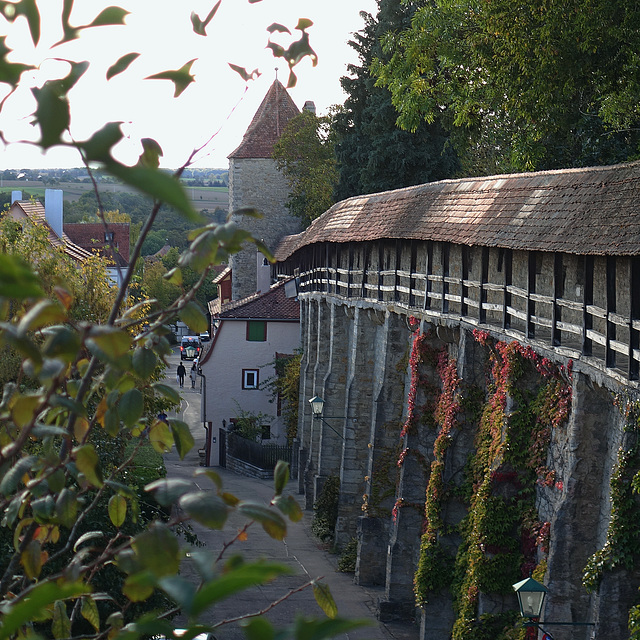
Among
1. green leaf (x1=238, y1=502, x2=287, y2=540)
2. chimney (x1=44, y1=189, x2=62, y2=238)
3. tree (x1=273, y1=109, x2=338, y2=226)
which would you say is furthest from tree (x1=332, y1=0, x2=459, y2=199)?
green leaf (x1=238, y1=502, x2=287, y2=540)

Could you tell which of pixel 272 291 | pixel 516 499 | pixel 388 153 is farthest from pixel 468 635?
pixel 272 291

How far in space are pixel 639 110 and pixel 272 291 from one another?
75.3ft

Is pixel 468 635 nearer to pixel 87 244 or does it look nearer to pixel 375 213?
pixel 375 213

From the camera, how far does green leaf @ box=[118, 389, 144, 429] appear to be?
130 inches

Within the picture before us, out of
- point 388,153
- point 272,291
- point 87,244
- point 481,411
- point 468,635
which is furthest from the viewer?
point 87,244

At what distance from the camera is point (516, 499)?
14.3m

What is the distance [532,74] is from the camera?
18766 millimetres

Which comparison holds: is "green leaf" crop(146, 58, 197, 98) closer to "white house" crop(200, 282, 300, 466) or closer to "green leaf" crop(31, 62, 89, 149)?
"green leaf" crop(31, 62, 89, 149)

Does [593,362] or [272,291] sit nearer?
[593,362]

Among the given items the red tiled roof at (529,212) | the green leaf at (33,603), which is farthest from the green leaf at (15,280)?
the red tiled roof at (529,212)

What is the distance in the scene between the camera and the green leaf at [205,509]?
263 cm

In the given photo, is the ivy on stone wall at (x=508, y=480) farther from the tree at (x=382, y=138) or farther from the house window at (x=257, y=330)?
the house window at (x=257, y=330)

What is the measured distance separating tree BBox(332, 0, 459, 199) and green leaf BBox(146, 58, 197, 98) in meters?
32.1

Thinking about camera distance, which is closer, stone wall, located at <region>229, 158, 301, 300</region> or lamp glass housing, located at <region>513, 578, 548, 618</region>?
lamp glass housing, located at <region>513, 578, 548, 618</region>
